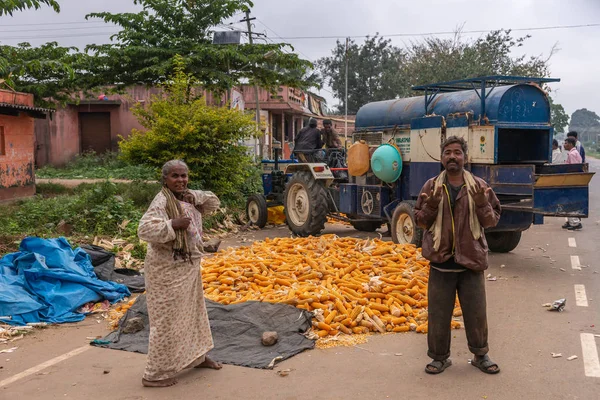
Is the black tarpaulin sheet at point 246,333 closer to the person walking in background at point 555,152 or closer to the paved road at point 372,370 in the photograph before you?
the paved road at point 372,370

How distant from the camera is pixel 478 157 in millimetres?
9125

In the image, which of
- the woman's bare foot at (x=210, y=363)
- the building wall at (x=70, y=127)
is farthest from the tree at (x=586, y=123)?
the woman's bare foot at (x=210, y=363)

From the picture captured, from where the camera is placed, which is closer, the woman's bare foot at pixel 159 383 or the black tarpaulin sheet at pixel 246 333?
the woman's bare foot at pixel 159 383

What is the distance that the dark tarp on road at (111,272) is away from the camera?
7.77 meters

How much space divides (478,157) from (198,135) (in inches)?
242

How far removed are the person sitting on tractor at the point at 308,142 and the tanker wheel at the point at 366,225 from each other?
1.78 meters

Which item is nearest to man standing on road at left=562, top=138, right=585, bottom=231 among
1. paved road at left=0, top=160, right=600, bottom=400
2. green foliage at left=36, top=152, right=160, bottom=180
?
paved road at left=0, top=160, right=600, bottom=400

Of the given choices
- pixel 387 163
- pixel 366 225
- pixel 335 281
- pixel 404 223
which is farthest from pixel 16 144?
pixel 335 281

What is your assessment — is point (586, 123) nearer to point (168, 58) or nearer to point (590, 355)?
point (168, 58)

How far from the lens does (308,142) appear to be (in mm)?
12742

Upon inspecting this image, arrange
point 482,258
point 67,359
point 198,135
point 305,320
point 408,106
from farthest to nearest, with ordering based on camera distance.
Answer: point 198,135, point 408,106, point 305,320, point 67,359, point 482,258

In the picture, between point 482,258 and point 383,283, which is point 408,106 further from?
point 482,258

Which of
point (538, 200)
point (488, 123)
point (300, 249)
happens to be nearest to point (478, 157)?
point (488, 123)

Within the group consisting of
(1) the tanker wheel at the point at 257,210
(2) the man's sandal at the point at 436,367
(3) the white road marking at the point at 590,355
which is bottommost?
(3) the white road marking at the point at 590,355
